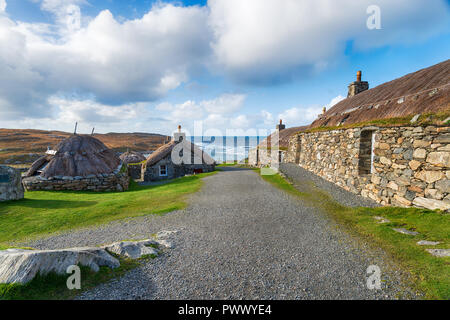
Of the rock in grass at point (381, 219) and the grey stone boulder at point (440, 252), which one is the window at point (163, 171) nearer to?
the rock in grass at point (381, 219)

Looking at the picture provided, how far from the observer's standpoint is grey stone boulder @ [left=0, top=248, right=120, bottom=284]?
3.16 m

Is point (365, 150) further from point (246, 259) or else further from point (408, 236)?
point (246, 259)

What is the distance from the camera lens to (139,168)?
29359 millimetres

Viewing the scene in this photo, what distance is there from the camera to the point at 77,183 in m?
15.0

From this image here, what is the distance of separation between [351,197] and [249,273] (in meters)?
8.11

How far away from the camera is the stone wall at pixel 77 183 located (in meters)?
14.6

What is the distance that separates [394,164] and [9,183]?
18.5 metres

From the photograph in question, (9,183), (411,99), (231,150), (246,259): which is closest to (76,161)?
(9,183)

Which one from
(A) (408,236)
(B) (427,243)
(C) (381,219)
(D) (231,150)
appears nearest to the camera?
(B) (427,243)

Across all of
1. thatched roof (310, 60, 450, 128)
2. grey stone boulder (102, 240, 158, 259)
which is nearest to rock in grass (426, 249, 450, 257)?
thatched roof (310, 60, 450, 128)

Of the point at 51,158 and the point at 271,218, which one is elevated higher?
the point at 51,158
